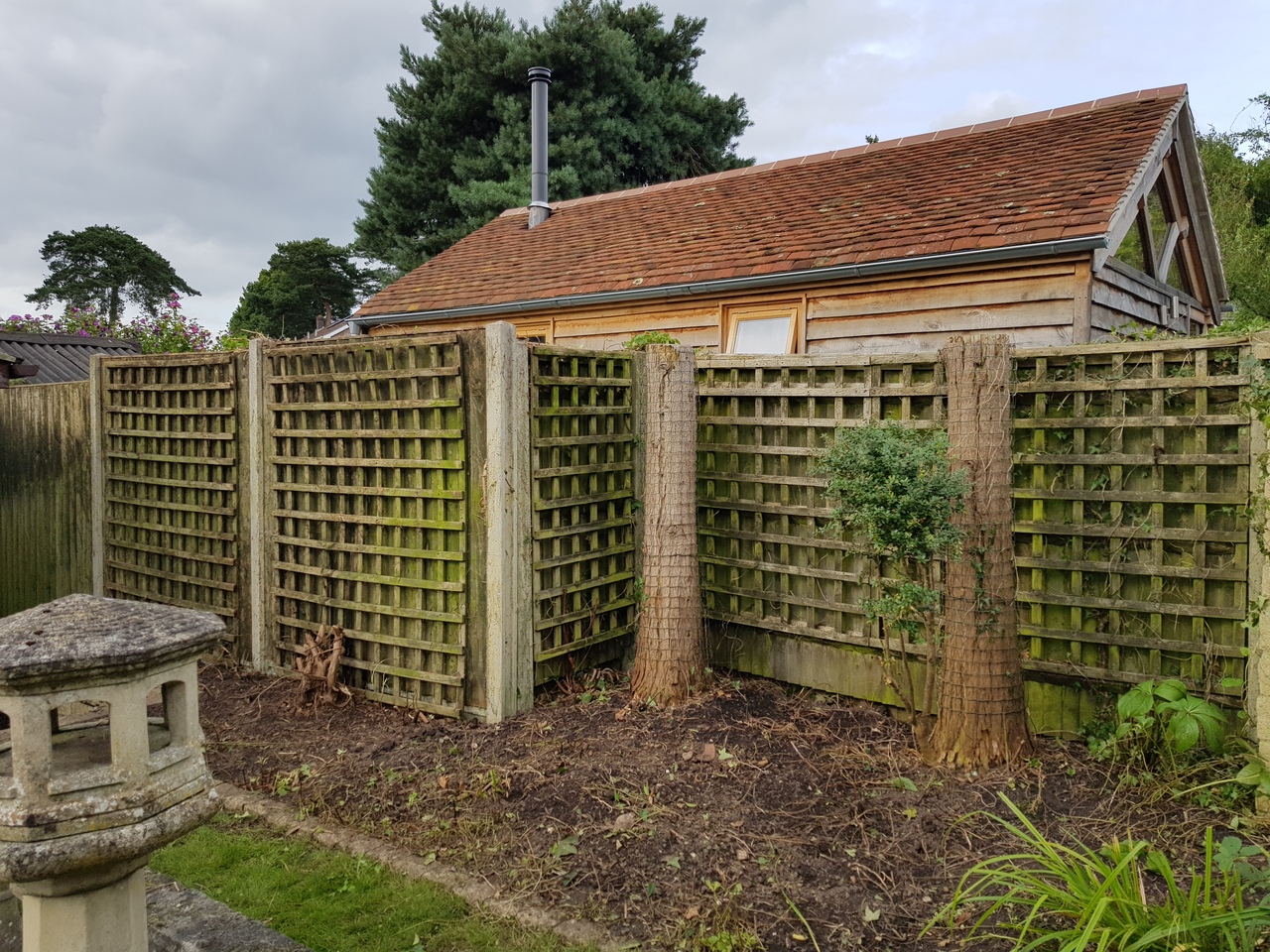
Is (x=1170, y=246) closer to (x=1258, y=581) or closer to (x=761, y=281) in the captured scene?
(x=761, y=281)

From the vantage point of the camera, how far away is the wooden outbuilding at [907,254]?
7.43m

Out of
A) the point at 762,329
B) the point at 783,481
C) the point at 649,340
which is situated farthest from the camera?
the point at 762,329

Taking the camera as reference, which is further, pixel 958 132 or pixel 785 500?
pixel 958 132

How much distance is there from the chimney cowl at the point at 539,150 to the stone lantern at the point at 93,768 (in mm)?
12345

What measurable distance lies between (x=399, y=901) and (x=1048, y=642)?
3.27 metres

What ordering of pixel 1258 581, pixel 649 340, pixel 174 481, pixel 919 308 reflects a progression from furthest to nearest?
pixel 919 308, pixel 174 481, pixel 649 340, pixel 1258 581

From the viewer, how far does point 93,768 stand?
89.4 inches

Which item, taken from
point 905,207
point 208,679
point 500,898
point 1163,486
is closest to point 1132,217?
point 905,207

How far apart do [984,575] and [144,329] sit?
52.3 ft

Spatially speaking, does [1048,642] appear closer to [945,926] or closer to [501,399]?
[945,926]

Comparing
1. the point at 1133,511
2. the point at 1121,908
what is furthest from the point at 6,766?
the point at 1133,511

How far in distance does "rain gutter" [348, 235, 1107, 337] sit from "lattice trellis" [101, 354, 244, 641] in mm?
4590

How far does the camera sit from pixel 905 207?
8789 millimetres

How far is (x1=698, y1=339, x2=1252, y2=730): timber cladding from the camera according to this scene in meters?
3.92
